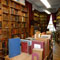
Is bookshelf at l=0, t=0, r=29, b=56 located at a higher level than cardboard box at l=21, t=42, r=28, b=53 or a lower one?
higher

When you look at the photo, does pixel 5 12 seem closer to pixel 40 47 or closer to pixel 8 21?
pixel 8 21

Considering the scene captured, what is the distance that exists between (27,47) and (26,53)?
112 millimetres

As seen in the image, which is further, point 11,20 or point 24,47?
point 11,20

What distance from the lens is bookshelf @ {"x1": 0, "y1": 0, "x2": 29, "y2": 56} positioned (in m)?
3.97

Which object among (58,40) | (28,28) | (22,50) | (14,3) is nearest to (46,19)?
(58,40)

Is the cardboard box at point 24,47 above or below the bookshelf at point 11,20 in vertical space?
below

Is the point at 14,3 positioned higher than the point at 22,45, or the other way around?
the point at 14,3

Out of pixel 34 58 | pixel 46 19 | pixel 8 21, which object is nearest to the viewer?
pixel 34 58

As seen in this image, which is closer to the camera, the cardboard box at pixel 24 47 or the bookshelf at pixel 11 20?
the cardboard box at pixel 24 47

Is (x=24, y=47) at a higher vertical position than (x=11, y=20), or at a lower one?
lower

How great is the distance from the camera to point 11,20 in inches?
180

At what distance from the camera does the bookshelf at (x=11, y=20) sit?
3.97 metres

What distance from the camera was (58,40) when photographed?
811 centimetres

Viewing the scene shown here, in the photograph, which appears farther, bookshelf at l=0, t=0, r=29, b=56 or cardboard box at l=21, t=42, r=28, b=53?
bookshelf at l=0, t=0, r=29, b=56
